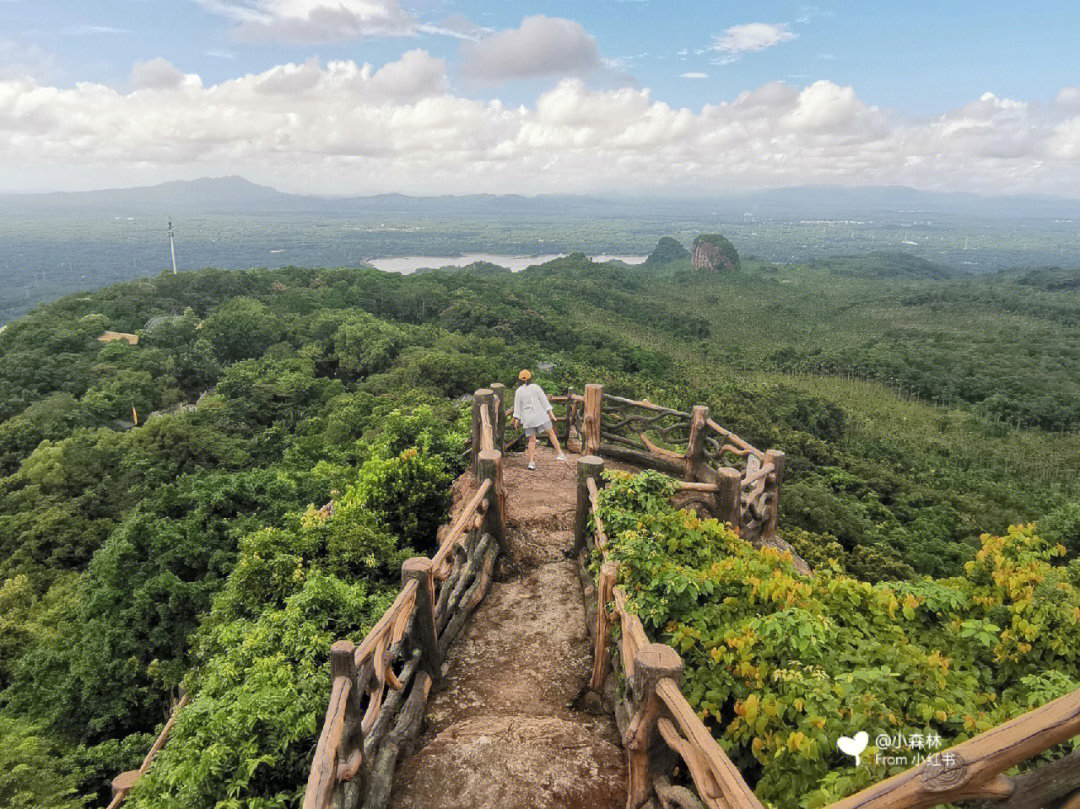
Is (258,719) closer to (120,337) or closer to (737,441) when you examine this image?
(737,441)

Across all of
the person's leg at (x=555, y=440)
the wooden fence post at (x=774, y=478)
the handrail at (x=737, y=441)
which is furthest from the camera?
the person's leg at (x=555, y=440)

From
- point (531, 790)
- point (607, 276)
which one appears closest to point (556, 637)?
point (531, 790)

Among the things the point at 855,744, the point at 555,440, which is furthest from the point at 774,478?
the point at 855,744

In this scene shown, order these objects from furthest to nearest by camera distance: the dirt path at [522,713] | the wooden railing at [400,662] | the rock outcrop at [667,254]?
the rock outcrop at [667,254] → the dirt path at [522,713] → the wooden railing at [400,662]

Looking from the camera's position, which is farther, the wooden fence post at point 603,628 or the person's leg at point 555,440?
the person's leg at point 555,440

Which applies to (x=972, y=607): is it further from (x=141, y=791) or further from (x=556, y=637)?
(x=141, y=791)

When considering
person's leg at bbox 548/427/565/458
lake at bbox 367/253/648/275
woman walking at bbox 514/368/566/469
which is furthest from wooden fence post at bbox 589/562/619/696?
lake at bbox 367/253/648/275

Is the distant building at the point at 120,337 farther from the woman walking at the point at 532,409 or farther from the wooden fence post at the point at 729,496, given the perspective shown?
Result: the wooden fence post at the point at 729,496

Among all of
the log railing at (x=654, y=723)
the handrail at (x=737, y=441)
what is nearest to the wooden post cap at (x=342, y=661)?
the log railing at (x=654, y=723)
